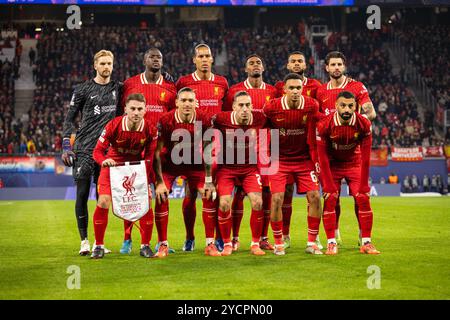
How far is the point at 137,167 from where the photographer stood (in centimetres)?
991

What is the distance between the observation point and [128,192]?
9820 mm

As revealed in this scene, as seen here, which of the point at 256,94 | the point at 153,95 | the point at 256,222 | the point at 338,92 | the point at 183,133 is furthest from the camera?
the point at 256,94

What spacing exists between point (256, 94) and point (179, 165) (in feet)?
5.37

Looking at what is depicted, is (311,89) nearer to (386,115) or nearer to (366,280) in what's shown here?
(366,280)

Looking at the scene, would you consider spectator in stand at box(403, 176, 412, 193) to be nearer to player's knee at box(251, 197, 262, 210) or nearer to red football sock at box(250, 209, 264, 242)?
red football sock at box(250, 209, 264, 242)

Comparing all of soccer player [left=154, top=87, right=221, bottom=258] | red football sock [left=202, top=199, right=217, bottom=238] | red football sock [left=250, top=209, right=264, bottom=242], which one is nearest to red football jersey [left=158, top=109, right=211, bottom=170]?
soccer player [left=154, top=87, right=221, bottom=258]

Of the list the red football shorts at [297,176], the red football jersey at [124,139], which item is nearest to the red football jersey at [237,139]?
the red football shorts at [297,176]

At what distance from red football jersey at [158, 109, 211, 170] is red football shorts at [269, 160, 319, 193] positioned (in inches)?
41.9

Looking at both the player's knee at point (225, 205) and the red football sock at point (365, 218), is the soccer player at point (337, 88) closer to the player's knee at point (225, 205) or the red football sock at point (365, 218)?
the red football sock at point (365, 218)

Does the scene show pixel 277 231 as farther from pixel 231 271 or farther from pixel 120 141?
pixel 120 141

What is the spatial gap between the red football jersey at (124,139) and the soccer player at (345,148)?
90.3 inches

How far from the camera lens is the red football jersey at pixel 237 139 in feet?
34.6

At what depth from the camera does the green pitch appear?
7.20m

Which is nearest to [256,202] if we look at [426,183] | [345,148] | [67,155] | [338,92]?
[345,148]
